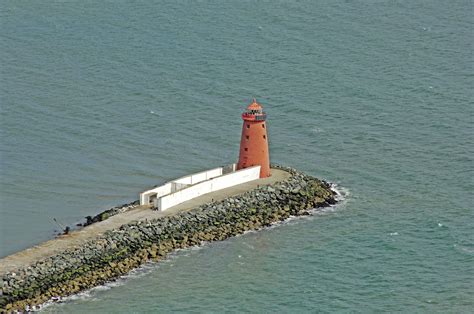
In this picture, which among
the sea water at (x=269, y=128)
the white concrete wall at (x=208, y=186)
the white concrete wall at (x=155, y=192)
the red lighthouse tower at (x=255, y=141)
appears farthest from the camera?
the red lighthouse tower at (x=255, y=141)

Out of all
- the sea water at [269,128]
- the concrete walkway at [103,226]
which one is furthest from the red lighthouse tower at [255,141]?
the sea water at [269,128]

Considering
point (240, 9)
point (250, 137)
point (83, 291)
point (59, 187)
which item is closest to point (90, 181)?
point (59, 187)

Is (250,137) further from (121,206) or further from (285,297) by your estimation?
(285,297)

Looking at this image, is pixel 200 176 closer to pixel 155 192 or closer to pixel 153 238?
pixel 155 192

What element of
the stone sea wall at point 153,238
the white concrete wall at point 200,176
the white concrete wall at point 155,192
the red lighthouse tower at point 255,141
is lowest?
the stone sea wall at point 153,238

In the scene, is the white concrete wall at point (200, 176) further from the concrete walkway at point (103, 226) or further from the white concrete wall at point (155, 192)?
the concrete walkway at point (103, 226)

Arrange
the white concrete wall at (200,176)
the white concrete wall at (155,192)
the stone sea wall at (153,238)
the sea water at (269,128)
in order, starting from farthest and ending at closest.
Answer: the white concrete wall at (200,176) → the white concrete wall at (155,192) → the sea water at (269,128) → the stone sea wall at (153,238)
